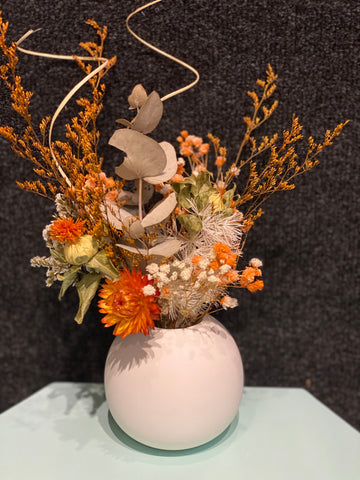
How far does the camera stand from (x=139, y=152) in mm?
481

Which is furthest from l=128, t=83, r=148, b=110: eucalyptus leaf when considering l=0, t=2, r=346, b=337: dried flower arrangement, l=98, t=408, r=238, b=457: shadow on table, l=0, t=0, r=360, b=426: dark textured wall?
l=98, t=408, r=238, b=457: shadow on table

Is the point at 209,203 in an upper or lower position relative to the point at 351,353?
upper

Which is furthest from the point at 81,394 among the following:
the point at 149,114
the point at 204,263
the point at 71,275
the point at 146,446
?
the point at 149,114

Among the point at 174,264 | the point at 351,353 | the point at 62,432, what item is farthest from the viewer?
the point at 351,353

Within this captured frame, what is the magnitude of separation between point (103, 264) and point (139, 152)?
0.49ft

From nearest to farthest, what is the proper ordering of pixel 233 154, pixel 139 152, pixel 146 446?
1. pixel 139 152
2. pixel 146 446
3. pixel 233 154

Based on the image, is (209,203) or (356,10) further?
(356,10)

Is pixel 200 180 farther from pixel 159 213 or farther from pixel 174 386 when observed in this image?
pixel 174 386

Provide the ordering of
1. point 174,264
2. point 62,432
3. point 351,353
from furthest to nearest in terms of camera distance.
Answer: point 351,353
point 62,432
point 174,264

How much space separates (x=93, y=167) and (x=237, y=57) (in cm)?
33

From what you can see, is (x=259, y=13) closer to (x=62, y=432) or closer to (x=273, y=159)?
(x=273, y=159)

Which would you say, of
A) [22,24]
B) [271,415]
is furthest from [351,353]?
[22,24]

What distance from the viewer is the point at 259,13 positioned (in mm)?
667

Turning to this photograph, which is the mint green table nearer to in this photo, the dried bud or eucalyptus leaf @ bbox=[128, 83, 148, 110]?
the dried bud
